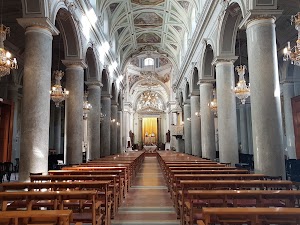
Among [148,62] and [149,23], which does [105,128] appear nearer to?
[149,23]

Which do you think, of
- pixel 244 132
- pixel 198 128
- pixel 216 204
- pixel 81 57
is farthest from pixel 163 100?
pixel 216 204

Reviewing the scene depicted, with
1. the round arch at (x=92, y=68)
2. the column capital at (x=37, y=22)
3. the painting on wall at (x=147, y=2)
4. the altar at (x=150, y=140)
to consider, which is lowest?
the altar at (x=150, y=140)

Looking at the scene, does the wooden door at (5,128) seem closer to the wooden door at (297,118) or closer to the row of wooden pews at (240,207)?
the row of wooden pews at (240,207)

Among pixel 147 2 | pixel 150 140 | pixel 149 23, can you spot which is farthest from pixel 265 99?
pixel 150 140

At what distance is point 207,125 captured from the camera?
13.5m

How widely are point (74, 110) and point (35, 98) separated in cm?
355

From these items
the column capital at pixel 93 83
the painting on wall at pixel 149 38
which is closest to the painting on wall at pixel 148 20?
the painting on wall at pixel 149 38

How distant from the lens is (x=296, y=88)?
14281 mm

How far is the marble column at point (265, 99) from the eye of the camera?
666cm

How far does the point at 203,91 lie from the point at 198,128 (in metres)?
3.72

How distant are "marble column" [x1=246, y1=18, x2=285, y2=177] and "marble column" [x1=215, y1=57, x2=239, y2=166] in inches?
127

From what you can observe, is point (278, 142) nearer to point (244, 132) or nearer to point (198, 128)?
point (198, 128)

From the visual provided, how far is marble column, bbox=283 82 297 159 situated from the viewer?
1371cm

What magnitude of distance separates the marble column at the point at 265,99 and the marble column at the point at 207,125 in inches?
249
